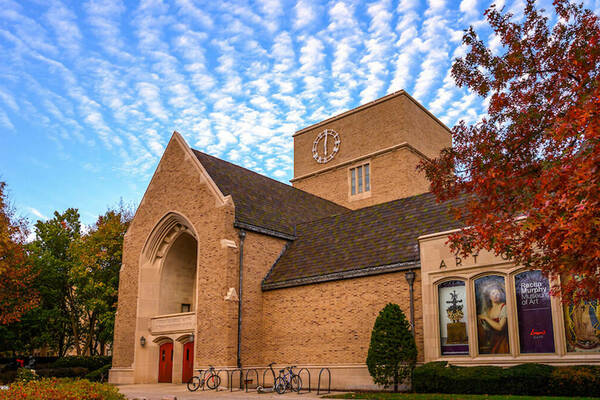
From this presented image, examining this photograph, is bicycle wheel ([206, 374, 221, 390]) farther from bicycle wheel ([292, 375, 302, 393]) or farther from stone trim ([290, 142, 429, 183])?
stone trim ([290, 142, 429, 183])

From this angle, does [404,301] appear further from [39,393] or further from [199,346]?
[39,393]

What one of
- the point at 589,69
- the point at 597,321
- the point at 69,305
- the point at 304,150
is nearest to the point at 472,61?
the point at 589,69

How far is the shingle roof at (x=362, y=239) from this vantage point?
20672 mm

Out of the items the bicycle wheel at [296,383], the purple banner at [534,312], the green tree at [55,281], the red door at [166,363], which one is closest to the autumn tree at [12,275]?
the green tree at [55,281]

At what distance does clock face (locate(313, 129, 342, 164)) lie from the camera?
39594mm

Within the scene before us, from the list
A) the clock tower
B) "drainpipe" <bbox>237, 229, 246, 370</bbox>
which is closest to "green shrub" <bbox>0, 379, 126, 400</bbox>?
"drainpipe" <bbox>237, 229, 246, 370</bbox>

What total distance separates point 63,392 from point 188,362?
15037 mm

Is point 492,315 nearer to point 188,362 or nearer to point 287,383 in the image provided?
point 287,383

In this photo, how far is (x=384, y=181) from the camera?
35812mm

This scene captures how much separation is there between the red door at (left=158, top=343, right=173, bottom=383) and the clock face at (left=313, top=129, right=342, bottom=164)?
19.1 m

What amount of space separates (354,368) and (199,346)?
22.8 ft

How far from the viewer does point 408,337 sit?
17516 mm

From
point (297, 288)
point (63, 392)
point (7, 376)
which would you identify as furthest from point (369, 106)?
point (63, 392)

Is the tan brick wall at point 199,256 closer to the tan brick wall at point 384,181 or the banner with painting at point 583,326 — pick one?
the banner with painting at point 583,326
